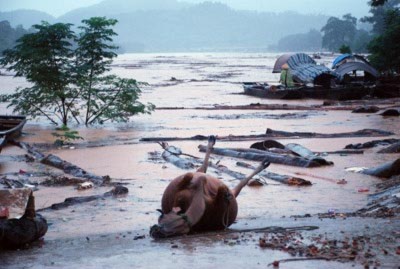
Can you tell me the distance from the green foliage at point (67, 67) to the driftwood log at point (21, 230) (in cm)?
1461

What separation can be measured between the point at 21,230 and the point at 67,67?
16.1m

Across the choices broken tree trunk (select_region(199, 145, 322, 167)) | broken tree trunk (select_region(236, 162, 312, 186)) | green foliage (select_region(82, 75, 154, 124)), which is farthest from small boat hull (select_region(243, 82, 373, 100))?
broken tree trunk (select_region(236, 162, 312, 186))

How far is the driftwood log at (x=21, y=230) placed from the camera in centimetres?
598

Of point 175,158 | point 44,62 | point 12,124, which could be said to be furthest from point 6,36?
point 175,158

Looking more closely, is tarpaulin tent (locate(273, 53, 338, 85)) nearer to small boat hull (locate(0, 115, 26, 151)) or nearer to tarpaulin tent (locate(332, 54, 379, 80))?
tarpaulin tent (locate(332, 54, 379, 80))

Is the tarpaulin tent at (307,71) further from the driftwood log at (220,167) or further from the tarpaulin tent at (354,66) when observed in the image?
the driftwood log at (220,167)

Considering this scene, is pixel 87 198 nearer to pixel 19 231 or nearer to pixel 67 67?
pixel 19 231

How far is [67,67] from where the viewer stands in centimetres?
2169

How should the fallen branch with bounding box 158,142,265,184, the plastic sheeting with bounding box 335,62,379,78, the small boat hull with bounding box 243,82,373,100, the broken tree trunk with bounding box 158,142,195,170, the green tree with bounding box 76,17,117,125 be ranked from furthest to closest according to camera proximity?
the plastic sheeting with bounding box 335,62,379,78
the small boat hull with bounding box 243,82,373,100
the green tree with bounding box 76,17,117,125
the broken tree trunk with bounding box 158,142,195,170
the fallen branch with bounding box 158,142,265,184

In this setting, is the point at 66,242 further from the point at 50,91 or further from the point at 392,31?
the point at 392,31

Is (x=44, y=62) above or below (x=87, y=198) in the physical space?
above

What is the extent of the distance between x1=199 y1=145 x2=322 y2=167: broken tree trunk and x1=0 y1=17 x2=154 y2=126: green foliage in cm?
758

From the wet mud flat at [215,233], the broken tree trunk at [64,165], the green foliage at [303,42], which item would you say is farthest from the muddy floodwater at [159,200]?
the green foliage at [303,42]

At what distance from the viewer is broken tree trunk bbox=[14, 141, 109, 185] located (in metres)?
11.7
